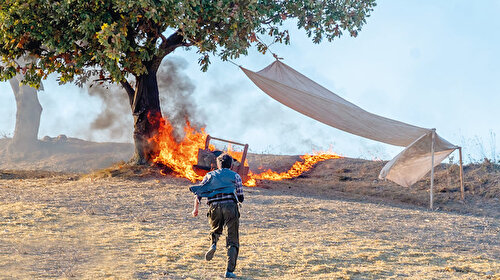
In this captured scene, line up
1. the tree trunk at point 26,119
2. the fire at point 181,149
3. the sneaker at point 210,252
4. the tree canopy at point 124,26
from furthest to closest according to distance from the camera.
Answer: the tree trunk at point 26,119 → the fire at point 181,149 → the tree canopy at point 124,26 → the sneaker at point 210,252

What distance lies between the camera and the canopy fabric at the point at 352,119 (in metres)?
13.1

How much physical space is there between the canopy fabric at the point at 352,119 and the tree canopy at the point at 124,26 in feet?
4.49

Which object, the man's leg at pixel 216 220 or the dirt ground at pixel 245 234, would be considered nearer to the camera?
the man's leg at pixel 216 220

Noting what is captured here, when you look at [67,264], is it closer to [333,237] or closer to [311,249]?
[311,249]

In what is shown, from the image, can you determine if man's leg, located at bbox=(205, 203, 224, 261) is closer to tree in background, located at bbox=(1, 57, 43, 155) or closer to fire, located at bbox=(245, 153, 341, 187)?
fire, located at bbox=(245, 153, 341, 187)

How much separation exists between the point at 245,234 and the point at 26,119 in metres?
21.9

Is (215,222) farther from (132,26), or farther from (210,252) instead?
(132,26)

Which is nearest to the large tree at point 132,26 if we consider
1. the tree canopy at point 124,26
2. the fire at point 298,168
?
the tree canopy at point 124,26

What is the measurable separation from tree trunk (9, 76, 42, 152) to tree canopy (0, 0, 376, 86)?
13020mm

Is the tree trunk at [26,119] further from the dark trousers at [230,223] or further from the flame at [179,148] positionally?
the dark trousers at [230,223]

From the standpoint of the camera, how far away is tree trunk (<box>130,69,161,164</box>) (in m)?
16.7

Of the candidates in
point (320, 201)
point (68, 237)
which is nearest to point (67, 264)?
point (68, 237)

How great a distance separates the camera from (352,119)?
13445 mm

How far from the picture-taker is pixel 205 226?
10.2 m
